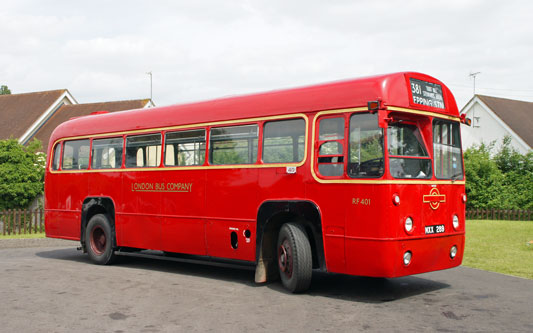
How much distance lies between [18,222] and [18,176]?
7144 mm

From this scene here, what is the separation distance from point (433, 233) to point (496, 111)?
121 ft

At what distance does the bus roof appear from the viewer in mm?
8609

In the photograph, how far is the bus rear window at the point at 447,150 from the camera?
911cm

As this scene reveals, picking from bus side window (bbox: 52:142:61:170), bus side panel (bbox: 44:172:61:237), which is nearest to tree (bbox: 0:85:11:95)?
bus side window (bbox: 52:142:61:170)

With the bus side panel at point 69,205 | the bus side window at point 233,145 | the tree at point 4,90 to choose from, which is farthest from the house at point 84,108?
the tree at point 4,90

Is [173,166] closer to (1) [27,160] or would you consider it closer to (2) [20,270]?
(2) [20,270]

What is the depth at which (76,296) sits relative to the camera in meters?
9.17

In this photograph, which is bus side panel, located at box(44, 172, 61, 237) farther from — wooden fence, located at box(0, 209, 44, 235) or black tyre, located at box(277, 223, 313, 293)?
wooden fence, located at box(0, 209, 44, 235)

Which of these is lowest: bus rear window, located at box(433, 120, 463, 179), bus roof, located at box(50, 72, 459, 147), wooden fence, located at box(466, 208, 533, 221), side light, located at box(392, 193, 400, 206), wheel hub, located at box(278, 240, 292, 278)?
wooden fence, located at box(466, 208, 533, 221)

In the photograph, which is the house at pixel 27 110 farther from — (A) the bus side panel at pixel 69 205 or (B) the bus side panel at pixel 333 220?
(B) the bus side panel at pixel 333 220

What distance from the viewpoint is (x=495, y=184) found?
30984mm

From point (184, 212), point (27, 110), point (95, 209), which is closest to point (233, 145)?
point (184, 212)

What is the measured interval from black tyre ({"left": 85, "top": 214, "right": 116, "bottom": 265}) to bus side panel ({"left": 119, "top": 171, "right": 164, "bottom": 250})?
268 millimetres

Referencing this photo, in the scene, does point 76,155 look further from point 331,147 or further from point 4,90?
point 4,90
